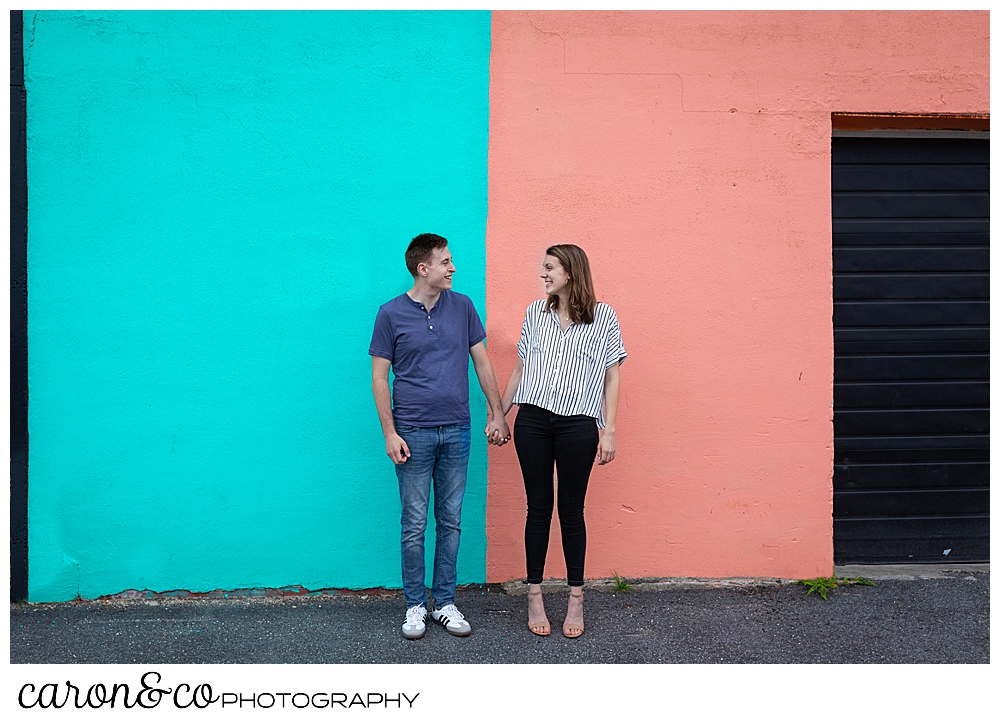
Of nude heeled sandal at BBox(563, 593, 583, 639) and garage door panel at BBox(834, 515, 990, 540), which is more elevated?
garage door panel at BBox(834, 515, 990, 540)

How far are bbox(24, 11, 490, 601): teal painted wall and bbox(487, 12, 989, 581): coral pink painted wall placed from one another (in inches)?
13.1

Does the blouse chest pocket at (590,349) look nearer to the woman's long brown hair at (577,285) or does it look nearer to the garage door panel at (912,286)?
the woman's long brown hair at (577,285)

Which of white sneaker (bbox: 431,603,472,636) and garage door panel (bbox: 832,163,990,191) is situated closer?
white sneaker (bbox: 431,603,472,636)

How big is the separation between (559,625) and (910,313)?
277cm

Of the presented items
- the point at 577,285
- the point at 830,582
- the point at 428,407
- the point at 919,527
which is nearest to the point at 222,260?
the point at 428,407

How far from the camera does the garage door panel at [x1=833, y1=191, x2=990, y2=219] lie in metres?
4.59

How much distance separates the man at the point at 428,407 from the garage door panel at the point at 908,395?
2.18m

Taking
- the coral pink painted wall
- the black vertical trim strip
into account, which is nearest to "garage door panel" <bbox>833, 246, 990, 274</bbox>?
the coral pink painted wall

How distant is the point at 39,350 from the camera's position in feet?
13.4

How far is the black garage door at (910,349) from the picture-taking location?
4.59 meters

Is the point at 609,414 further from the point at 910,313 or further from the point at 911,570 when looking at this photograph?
the point at 911,570

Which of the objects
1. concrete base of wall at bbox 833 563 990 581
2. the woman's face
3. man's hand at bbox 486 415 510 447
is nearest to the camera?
the woman's face

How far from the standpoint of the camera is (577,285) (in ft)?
11.9

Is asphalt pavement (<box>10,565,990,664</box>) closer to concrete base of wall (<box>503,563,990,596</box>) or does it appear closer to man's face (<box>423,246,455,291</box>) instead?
concrete base of wall (<box>503,563,990,596</box>)
